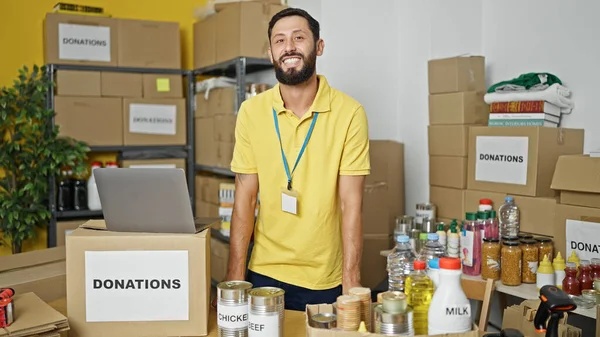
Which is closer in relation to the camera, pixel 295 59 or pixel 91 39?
pixel 295 59

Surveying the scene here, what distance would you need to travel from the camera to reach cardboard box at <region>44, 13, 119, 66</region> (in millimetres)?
3814

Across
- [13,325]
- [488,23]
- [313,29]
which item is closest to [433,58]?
[488,23]

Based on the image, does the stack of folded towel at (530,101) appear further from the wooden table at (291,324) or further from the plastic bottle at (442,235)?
the wooden table at (291,324)

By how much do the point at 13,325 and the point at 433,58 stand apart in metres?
2.54

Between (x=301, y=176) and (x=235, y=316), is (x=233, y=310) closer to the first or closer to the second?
(x=235, y=316)

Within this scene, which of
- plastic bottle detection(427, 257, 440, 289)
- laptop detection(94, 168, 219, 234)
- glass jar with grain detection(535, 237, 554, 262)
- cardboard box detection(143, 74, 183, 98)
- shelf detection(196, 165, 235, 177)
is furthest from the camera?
cardboard box detection(143, 74, 183, 98)

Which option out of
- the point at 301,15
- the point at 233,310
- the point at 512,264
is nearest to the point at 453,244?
the point at 512,264

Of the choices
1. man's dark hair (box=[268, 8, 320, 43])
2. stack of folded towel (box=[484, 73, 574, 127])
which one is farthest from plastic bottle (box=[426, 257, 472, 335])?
stack of folded towel (box=[484, 73, 574, 127])

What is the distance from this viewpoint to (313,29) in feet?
6.77

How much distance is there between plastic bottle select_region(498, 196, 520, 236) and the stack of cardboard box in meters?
0.25

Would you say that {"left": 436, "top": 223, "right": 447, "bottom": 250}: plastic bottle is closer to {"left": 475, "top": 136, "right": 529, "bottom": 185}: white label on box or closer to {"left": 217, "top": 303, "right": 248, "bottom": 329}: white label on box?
{"left": 475, "top": 136, "right": 529, "bottom": 185}: white label on box

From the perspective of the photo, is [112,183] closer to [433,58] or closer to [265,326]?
[265,326]

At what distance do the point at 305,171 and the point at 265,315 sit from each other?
2.57 ft

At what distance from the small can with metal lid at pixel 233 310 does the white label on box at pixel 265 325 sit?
0.06m
